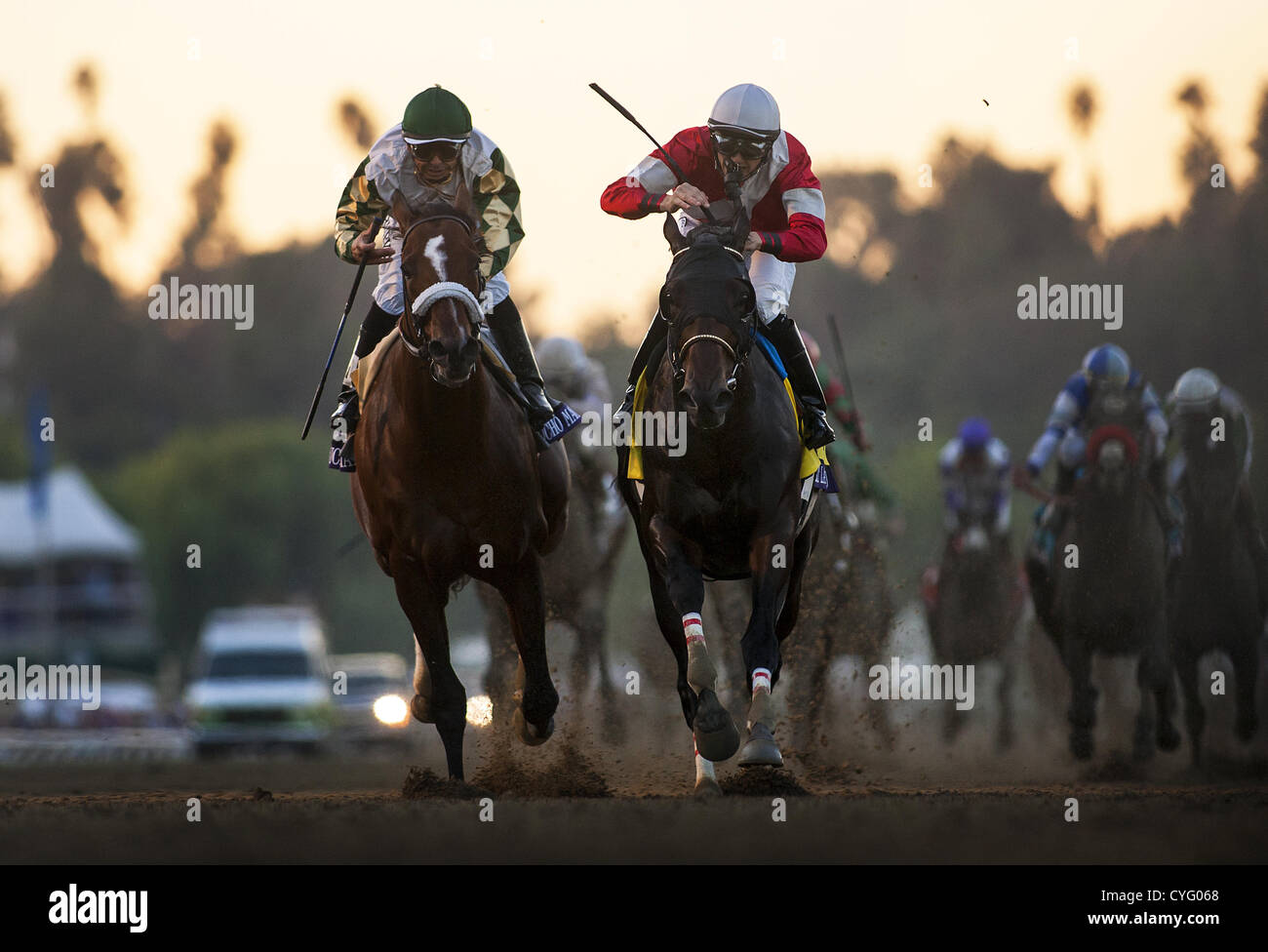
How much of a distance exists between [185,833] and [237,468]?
184 ft

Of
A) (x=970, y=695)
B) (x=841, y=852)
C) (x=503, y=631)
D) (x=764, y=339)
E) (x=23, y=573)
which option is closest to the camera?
(x=841, y=852)

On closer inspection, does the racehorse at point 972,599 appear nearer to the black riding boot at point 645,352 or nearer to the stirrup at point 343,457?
the black riding boot at point 645,352

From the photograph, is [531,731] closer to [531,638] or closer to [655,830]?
[531,638]

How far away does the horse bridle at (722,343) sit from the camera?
8.77 m

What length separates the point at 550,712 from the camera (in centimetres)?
1030

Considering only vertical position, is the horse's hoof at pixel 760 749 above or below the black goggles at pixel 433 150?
below

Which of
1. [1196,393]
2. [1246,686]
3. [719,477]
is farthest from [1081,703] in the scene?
[719,477]

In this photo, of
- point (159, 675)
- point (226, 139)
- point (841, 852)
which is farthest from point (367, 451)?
point (226, 139)

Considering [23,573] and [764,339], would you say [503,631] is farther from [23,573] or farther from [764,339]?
[23,573]

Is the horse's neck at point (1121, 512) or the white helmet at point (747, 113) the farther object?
the horse's neck at point (1121, 512)

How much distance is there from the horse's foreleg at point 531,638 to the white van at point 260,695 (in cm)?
1822

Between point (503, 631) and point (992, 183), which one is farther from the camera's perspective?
point (992, 183)

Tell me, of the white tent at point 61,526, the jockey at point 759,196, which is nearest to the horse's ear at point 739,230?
the jockey at point 759,196

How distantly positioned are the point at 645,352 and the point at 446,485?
3.69 ft
